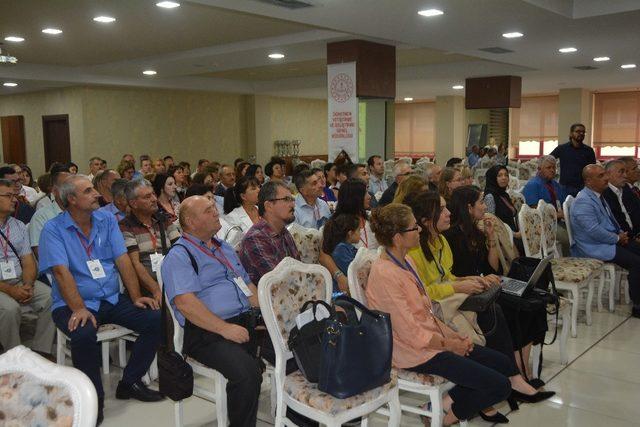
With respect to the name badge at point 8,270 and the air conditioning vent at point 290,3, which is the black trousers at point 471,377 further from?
the air conditioning vent at point 290,3

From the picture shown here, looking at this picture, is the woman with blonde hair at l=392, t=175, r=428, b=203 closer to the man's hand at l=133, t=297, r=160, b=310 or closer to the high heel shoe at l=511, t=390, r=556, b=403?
the high heel shoe at l=511, t=390, r=556, b=403

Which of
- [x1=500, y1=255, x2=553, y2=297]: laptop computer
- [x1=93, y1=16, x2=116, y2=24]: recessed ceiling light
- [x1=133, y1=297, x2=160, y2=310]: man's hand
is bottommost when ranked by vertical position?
[x1=133, y1=297, x2=160, y2=310]: man's hand

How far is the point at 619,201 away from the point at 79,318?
4849 mm

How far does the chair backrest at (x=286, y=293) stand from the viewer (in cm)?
275

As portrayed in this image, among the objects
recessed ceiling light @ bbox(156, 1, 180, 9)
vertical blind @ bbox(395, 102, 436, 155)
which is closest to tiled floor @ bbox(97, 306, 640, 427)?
recessed ceiling light @ bbox(156, 1, 180, 9)

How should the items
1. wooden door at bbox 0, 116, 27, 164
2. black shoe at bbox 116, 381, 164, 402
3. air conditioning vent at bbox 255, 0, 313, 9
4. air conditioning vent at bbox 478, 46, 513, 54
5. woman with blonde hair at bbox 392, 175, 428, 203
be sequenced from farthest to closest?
wooden door at bbox 0, 116, 27, 164, air conditioning vent at bbox 478, 46, 513, 54, air conditioning vent at bbox 255, 0, 313, 9, woman with blonde hair at bbox 392, 175, 428, 203, black shoe at bbox 116, 381, 164, 402

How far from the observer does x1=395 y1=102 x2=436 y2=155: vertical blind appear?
73.7ft

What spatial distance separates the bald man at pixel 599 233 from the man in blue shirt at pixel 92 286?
3702mm

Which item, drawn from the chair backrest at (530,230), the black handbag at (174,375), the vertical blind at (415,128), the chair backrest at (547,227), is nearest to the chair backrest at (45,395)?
the black handbag at (174,375)

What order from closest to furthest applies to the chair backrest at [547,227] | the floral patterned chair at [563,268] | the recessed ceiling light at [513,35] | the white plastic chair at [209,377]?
1. the white plastic chair at [209,377]
2. the floral patterned chair at [563,268]
3. the chair backrest at [547,227]
4. the recessed ceiling light at [513,35]

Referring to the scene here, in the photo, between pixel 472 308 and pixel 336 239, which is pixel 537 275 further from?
pixel 336 239

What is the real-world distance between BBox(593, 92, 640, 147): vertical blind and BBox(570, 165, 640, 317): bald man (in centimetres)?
1521

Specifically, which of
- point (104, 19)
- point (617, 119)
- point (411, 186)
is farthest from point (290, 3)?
point (617, 119)

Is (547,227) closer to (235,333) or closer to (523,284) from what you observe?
(523,284)
